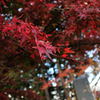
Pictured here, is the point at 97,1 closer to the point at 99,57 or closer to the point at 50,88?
the point at 99,57

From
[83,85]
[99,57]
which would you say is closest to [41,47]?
[83,85]

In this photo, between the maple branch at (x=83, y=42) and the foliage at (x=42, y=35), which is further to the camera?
the maple branch at (x=83, y=42)

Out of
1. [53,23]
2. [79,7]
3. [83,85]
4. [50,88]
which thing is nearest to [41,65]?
[50,88]

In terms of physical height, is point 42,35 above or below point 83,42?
above

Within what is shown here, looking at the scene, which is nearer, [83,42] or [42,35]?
[42,35]

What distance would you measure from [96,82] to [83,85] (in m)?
1.35

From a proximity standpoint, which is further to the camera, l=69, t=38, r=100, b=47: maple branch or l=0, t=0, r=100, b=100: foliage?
l=69, t=38, r=100, b=47: maple branch

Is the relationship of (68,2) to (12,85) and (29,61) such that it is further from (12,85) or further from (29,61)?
(12,85)

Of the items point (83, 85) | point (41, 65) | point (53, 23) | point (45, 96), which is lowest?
point (45, 96)

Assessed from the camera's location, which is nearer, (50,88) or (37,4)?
(37,4)

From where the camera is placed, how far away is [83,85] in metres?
1.67

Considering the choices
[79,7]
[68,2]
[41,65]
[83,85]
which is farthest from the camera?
[41,65]

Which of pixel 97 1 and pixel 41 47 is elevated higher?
pixel 97 1

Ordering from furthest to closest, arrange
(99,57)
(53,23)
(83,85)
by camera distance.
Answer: (99,57), (53,23), (83,85)
